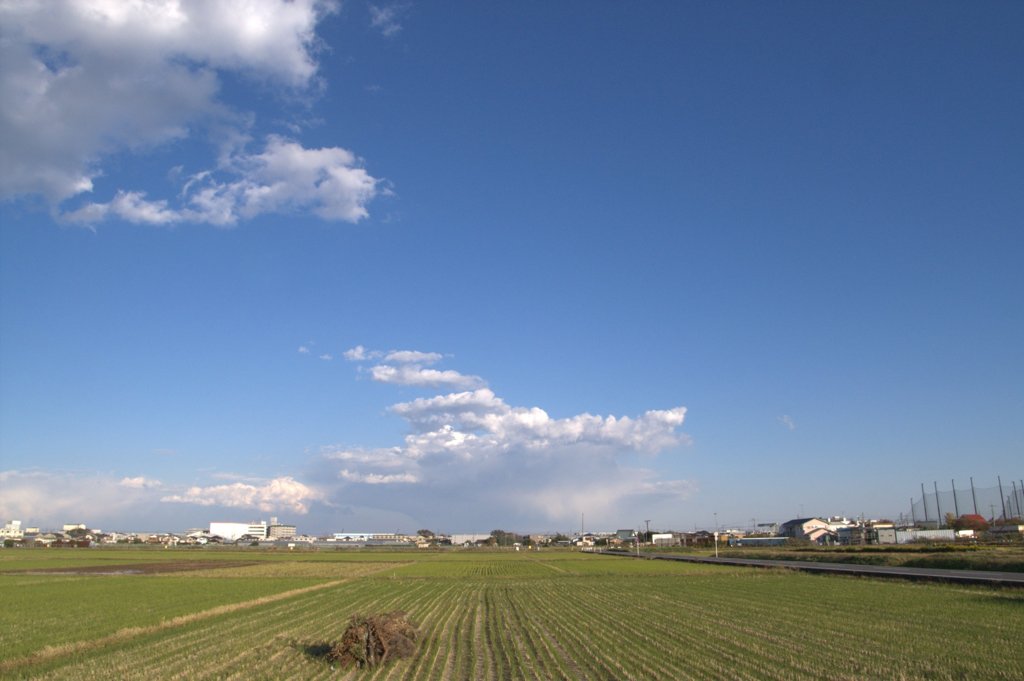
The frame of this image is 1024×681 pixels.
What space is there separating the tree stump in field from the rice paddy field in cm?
39

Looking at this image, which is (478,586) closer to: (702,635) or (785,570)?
(785,570)

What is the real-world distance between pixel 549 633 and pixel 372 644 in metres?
7.19

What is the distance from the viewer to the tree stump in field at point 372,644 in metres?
17.3

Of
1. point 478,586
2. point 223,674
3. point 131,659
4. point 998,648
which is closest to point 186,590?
point 478,586

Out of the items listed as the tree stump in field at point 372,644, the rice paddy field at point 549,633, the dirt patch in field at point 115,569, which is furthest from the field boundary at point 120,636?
the dirt patch in field at point 115,569

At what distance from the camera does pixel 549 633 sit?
22344 millimetres

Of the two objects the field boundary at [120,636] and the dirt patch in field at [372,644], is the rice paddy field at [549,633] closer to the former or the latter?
the field boundary at [120,636]

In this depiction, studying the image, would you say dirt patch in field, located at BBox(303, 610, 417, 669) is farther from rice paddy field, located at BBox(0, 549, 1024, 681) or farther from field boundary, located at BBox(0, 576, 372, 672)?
field boundary, located at BBox(0, 576, 372, 672)

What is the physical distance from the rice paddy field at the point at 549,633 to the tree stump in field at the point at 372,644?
1.29 ft

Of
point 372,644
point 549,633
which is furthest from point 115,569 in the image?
point 372,644

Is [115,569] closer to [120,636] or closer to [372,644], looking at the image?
[120,636]

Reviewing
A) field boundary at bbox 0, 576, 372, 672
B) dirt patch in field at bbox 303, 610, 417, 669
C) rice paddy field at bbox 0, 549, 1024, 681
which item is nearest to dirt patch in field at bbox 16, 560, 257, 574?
rice paddy field at bbox 0, 549, 1024, 681

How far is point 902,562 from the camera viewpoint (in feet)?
182

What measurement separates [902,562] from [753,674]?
49558 mm
